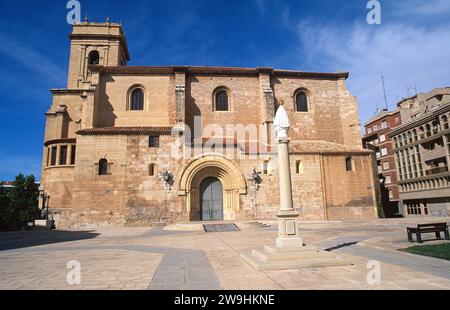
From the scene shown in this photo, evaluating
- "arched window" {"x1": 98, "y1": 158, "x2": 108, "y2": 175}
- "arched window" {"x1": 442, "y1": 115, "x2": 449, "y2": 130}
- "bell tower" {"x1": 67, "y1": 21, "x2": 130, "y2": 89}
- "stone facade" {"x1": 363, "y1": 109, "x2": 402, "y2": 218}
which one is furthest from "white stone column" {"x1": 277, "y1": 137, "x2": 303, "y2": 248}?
"stone facade" {"x1": 363, "y1": 109, "x2": 402, "y2": 218}

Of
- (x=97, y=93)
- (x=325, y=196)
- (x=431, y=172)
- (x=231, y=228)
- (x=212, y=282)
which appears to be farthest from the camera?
(x=431, y=172)

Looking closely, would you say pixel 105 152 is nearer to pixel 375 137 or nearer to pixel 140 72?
pixel 140 72

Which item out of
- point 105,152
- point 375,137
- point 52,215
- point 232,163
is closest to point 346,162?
point 232,163

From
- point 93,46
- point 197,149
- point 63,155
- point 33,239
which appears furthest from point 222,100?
point 33,239

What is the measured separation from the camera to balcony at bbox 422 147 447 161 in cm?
2884

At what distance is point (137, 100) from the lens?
24438mm

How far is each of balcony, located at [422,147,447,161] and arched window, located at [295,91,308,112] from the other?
49.8 feet

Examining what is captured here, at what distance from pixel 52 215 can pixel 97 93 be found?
10.2 meters

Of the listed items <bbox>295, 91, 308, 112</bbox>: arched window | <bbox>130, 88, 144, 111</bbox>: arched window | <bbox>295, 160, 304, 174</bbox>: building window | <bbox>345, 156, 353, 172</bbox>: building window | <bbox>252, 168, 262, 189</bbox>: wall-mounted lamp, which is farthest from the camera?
<bbox>295, 91, 308, 112</bbox>: arched window

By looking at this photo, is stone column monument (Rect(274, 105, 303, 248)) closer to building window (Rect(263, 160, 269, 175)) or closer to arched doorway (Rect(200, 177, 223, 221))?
building window (Rect(263, 160, 269, 175))

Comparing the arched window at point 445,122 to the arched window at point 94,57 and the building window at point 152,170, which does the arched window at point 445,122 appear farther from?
the arched window at point 94,57

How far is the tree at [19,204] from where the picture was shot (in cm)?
2172

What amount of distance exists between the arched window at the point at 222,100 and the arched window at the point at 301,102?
6503mm
